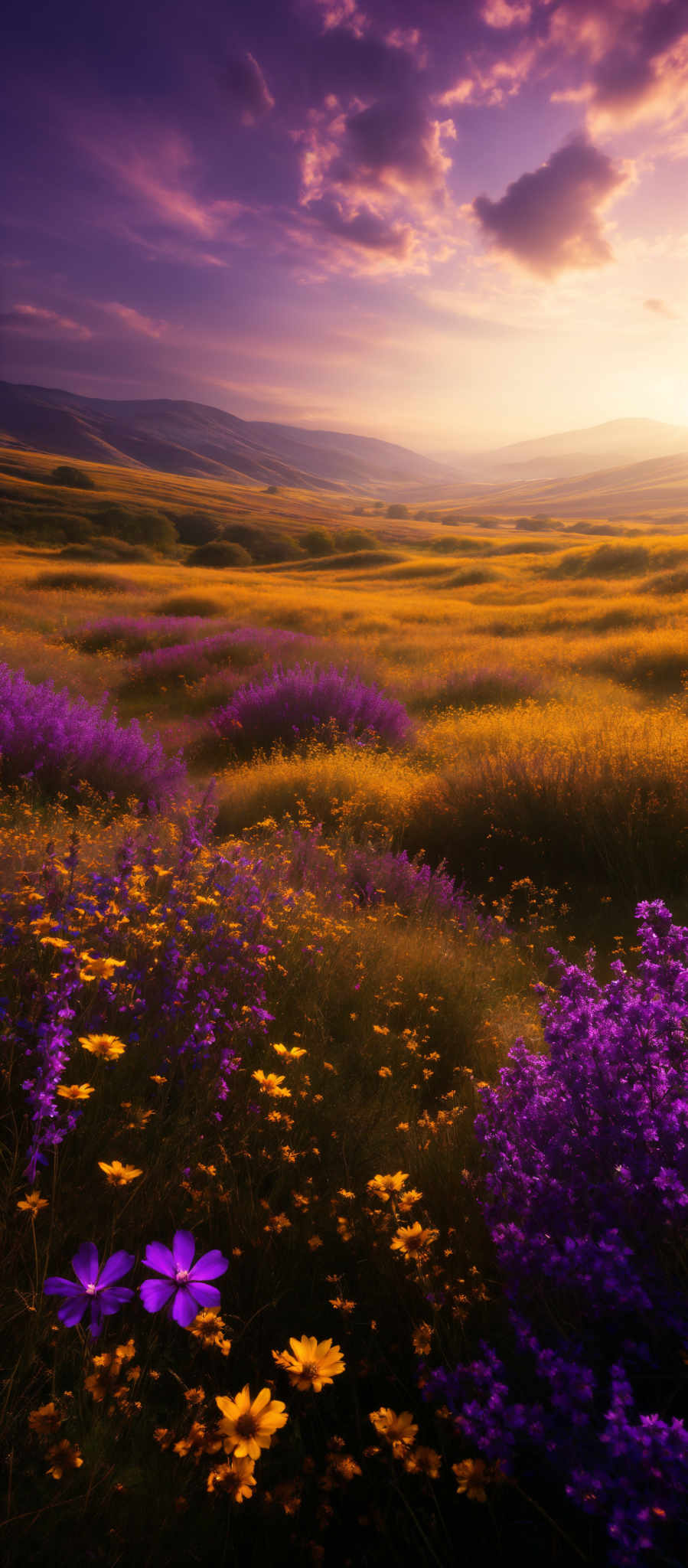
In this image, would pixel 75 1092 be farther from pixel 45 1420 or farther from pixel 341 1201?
pixel 341 1201

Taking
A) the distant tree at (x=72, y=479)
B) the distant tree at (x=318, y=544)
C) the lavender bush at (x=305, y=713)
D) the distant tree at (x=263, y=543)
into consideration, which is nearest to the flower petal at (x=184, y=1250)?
the lavender bush at (x=305, y=713)

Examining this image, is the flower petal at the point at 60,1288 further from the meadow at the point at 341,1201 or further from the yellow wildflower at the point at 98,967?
the yellow wildflower at the point at 98,967

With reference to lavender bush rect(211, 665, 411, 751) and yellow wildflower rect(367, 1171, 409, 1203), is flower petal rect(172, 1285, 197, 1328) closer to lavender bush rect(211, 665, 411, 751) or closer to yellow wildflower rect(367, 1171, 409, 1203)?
yellow wildflower rect(367, 1171, 409, 1203)

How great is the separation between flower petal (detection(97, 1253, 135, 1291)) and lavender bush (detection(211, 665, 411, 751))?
27.6 feet

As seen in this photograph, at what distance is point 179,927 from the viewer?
111 inches

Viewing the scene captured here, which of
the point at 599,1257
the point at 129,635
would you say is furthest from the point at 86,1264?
the point at 129,635

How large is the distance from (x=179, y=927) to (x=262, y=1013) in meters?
0.61

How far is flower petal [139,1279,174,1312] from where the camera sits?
3.84 feet

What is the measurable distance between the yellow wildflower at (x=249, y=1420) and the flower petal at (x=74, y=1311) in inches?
10.6

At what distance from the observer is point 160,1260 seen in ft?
4.09

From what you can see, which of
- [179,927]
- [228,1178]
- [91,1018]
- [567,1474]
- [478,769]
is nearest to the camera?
[567,1474]

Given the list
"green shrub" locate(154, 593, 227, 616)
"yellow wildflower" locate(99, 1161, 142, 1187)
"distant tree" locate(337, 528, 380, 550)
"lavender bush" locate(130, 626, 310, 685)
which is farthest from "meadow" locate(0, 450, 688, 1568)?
"distant tree" locate(337, 528, 380, 550)

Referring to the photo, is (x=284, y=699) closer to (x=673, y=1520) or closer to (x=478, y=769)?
(x=478, y=769)

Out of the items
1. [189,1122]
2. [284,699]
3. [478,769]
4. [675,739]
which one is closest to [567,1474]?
[189,1122]
